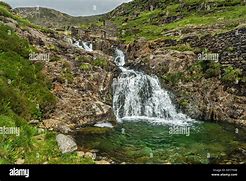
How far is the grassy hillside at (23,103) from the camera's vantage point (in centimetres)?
675

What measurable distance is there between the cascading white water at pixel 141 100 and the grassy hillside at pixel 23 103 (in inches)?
309

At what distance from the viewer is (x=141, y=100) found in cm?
2555

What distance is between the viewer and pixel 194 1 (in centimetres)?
6238

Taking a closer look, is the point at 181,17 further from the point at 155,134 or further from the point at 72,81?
the point at 155,134

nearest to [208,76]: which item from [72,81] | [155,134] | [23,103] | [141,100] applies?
[141,100]

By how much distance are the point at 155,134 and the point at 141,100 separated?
360 inches

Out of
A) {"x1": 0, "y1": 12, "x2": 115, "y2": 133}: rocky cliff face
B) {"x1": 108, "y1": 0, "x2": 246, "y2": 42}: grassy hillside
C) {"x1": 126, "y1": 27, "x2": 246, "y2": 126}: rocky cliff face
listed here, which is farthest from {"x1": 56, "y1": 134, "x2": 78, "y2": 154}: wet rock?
{"x1": 108, "y1": 0, "x2": 246, "y2": 42}: grassy hillside

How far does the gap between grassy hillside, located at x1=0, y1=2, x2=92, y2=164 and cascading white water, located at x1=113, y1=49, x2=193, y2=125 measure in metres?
7.84

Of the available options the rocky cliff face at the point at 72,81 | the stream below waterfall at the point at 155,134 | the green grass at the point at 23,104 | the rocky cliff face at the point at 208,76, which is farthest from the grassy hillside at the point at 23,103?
the rocky cliff face at the point at 208,76
